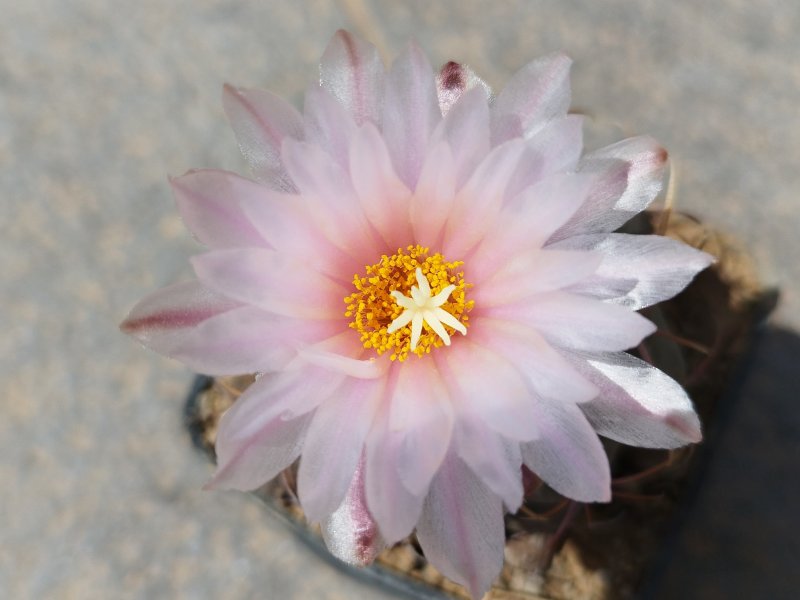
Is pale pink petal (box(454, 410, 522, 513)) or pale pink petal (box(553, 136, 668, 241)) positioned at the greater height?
pale pink petal (box(553, 136, 668, 241))

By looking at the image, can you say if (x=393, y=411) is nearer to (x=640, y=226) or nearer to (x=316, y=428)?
(x=316, y=428)

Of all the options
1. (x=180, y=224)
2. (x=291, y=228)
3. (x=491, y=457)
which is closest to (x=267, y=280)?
(x=291, y=228)

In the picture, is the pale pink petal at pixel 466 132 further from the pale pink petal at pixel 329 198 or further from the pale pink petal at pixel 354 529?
the pale pink petal at pixel 354 529

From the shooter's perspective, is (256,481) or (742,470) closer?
(256,481)

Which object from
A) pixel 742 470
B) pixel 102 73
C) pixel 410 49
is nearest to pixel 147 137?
pixel 102 73

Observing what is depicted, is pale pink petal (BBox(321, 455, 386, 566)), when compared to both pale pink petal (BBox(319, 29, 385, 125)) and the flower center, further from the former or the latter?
pale pink petal (BBox(319, 29, 385, 125))

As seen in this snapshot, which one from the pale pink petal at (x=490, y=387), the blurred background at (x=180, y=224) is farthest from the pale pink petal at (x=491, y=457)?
the blurred background at (x=180, y=224)

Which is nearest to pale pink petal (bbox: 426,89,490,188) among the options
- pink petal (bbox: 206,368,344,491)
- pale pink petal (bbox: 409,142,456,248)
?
pale pink petal (bbox: 409,142,456,248)
